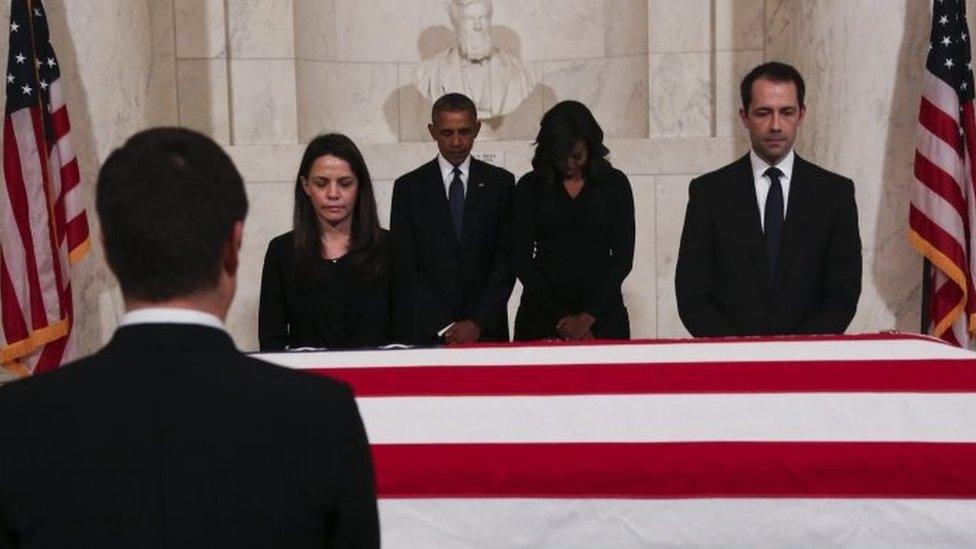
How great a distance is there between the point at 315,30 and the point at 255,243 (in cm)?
146

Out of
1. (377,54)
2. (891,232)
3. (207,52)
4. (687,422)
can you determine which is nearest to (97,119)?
(207,52)

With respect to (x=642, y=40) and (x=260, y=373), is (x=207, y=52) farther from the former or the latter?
(x=260, y=373)

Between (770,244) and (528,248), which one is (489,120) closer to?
(528,248)

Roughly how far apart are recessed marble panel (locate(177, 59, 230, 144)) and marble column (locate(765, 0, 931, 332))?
2.96 m

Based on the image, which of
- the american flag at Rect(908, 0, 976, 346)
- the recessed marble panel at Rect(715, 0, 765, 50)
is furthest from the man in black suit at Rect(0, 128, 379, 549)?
the recessed marble panel at Rect(715, 0, 765, 50)

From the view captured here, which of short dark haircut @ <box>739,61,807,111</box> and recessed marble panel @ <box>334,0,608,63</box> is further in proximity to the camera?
→ recessed marble panel @ <box>334,0,608,63</box>

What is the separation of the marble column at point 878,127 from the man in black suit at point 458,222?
1920mm

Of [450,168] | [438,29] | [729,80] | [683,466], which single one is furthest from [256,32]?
[683,466]

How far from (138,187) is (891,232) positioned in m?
5.14

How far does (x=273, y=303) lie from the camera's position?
3486 millimetres

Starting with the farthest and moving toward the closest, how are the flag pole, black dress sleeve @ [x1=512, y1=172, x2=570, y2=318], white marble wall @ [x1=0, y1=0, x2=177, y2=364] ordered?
white marble wall @ [x1=0, y1=0, x2=177, y2=364] < the flag pole < black dress sleeve @ [x1=512, y1=172, x2=570, y2=318]

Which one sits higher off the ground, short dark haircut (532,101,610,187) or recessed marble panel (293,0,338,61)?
recessed marble panel (293,0,338,61)

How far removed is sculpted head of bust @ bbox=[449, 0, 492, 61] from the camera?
709 centimetres

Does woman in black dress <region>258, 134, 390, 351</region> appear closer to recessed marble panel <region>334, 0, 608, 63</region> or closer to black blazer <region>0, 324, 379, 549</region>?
black blazer <region>0, 324, 379, 549</region>
